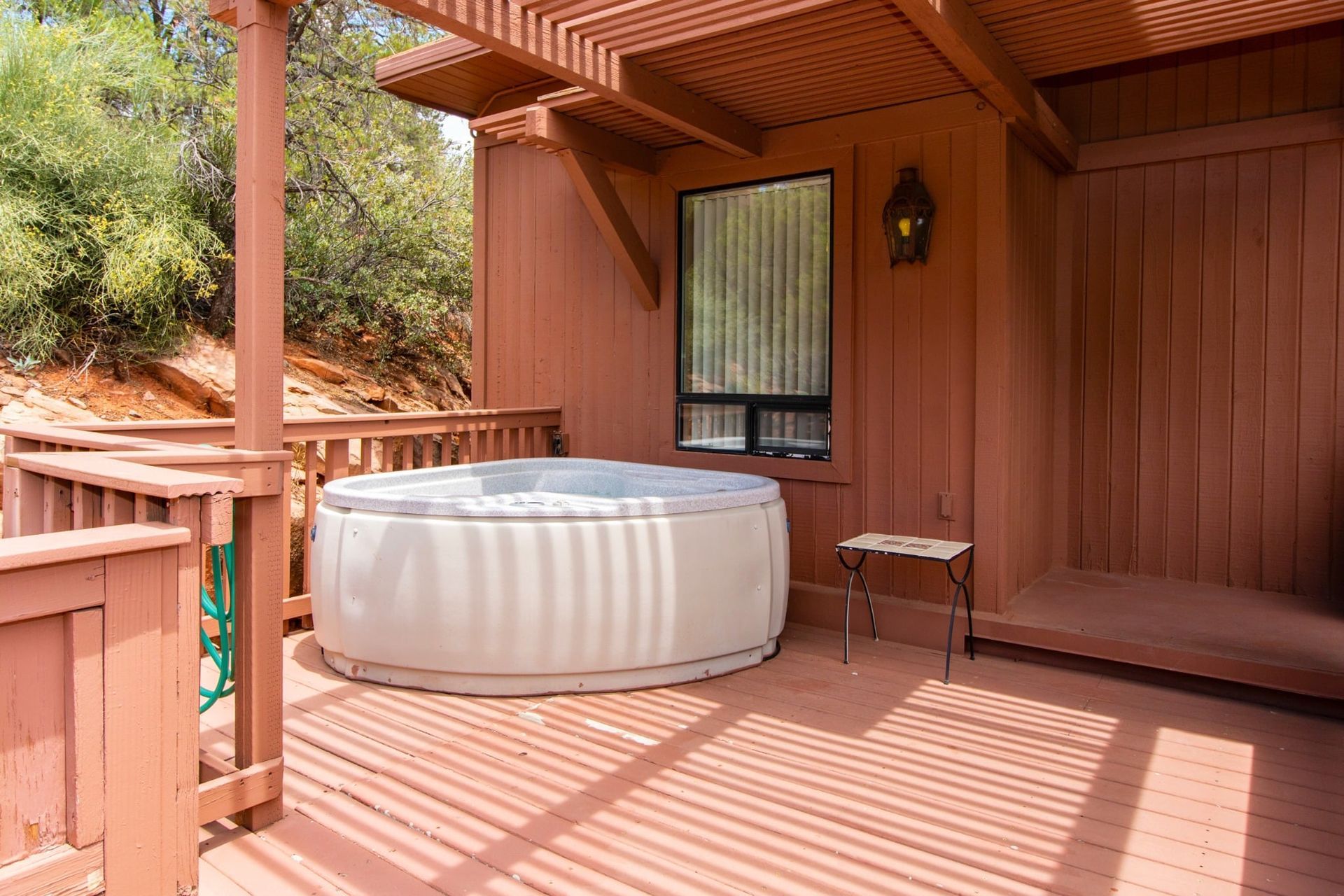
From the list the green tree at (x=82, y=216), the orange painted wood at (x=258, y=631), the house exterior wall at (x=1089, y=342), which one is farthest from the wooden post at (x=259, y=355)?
the green tree at (x=82, y=216)

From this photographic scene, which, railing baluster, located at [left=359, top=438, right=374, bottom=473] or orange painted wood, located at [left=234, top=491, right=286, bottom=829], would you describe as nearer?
orange painted wood, located at [left=234, top=491, right=286, bottom=829]

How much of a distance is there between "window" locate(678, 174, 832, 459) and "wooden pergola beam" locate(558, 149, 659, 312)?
179mm

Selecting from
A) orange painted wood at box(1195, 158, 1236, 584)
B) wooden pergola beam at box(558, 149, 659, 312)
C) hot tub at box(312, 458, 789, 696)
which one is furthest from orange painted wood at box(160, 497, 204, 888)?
orange painted wood at box(1195, 158, 1236, 584)

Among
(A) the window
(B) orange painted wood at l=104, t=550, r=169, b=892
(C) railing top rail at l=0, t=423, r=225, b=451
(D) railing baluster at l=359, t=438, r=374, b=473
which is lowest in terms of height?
(B) orange painted wood at l=104, t=550, r=169, b=892

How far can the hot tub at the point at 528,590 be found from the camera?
3.11 metres

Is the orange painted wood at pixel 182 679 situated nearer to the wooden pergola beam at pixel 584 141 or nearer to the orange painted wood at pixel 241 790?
the orange painted wood at pixel 241 790

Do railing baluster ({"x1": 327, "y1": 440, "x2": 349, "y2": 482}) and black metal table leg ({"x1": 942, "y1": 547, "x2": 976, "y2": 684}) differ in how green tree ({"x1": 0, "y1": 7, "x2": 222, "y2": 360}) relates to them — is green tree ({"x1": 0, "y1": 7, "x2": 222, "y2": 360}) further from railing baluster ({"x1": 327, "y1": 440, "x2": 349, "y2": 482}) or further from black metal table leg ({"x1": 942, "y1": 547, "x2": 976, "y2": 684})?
black metal table leg ({"x1": 942, "y1": 547, "x2": 976, "y2": 684})

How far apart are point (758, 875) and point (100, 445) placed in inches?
88.5

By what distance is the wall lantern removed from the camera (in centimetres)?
385

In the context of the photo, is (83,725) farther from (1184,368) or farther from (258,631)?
(1184,368)

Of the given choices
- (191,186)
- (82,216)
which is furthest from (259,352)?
(191,186)

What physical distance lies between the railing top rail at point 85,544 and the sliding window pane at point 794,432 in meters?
3.01

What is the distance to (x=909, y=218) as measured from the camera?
12.6ft

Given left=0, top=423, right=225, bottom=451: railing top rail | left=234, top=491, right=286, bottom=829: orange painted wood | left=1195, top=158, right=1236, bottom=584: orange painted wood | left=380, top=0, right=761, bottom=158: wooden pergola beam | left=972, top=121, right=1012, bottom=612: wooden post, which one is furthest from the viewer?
left=1195, top=158, right=1236, bottom=584: orange painted wood
